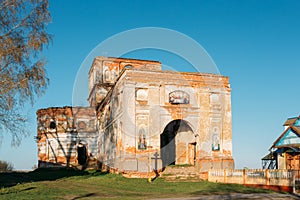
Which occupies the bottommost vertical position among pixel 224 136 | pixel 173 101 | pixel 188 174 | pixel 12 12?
pixel 188 174

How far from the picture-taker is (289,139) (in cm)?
2773

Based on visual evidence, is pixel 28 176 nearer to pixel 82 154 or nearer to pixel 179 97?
pixel 82 154

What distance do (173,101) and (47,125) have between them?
17.0m

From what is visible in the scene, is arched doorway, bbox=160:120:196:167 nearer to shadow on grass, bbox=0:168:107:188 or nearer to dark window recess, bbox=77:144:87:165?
shadow on grass, bbox=0:168:107:188

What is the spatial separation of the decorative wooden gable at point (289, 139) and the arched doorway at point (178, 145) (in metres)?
7.17

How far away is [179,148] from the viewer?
108 feet

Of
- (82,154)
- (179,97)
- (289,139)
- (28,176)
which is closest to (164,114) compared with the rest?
(179,97)

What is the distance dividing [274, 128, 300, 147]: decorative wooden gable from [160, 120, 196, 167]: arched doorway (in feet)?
23.5

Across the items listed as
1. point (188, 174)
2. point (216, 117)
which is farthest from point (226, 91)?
point (188, 174)

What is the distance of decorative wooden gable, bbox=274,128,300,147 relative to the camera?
89.6 feet

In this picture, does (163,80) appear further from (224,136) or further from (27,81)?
(27,81)

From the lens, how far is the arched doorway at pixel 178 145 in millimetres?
31922

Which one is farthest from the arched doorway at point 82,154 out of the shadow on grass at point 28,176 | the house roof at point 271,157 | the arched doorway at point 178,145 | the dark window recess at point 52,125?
the house roof at point 271,157

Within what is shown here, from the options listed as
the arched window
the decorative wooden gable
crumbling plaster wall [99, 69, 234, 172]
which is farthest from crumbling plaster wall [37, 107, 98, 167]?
the decorative wooden gable
